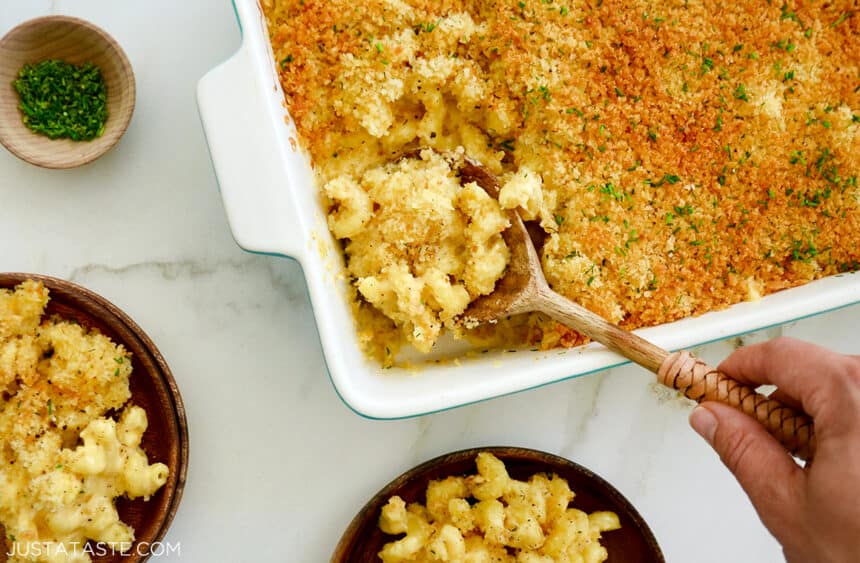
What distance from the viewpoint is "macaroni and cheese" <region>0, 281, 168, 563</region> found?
4.82 feet

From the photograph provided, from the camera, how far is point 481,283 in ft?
4.73

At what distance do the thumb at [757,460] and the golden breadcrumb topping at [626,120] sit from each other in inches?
13.9

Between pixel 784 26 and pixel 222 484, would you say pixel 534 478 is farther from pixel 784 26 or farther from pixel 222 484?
pixel 784 26

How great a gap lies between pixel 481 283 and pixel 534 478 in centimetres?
52

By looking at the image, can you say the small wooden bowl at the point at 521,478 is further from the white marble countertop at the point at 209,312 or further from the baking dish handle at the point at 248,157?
the baking dish handle at the point at 248,157

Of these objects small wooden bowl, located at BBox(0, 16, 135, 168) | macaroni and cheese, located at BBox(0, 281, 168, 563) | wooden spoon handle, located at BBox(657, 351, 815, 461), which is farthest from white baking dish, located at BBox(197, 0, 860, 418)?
macaroni and cheese, located at BBox(0, 281, 168, 563)

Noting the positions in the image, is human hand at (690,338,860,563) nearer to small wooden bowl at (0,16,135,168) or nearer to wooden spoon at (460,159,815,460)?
wooden spoon at (460,159,815,460)

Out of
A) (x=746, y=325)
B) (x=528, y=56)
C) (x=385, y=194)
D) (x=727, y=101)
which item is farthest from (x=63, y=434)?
(x=727, y=101)

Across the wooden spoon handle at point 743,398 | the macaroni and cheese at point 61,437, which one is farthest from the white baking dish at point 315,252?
the macaroni and cheese at point 61,437

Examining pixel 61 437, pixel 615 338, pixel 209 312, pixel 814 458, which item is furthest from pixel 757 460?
pixel 61 437

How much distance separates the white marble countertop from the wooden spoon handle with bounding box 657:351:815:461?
538 mm

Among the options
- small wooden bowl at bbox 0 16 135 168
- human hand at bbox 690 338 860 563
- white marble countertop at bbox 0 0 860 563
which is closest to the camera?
human hand at bbox 690 338 860 563

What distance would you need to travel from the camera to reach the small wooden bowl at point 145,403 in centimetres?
155

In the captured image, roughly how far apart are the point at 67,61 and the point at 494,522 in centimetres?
138
